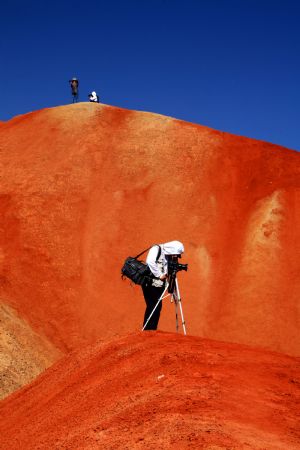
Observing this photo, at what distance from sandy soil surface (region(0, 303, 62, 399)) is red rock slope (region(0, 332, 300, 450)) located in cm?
682

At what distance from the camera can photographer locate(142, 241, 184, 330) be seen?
449 inches

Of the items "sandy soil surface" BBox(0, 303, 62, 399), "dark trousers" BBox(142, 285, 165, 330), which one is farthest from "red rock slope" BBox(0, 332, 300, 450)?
"sandy soil surface" BBox(0, 303, 62, 399)

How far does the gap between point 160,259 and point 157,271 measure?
0.24 m

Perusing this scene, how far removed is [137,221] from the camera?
84.8ft

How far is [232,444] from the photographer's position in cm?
540

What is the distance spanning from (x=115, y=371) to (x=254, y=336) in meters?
14.3

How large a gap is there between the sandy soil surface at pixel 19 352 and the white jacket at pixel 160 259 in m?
7.22

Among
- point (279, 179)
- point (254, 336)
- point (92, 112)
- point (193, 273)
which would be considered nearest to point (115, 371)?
point (254, 336)

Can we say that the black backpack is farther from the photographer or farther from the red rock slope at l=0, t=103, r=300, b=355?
the red rock slope at l=0, t=103, r=300, b=355

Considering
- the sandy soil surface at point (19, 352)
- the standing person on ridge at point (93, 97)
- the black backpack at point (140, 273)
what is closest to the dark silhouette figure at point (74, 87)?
the standing person on ridge at point (93, 97)

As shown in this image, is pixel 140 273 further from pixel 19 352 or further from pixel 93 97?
pixel 93 97

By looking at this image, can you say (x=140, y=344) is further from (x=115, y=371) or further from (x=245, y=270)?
(x=245, y=270)

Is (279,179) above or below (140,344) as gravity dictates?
above

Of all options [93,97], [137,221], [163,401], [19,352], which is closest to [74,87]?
[93,97]
